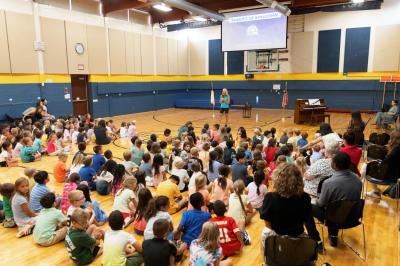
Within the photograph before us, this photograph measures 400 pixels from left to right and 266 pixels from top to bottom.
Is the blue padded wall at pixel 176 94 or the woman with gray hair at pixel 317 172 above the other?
the blue padded wall at pixel 176 94

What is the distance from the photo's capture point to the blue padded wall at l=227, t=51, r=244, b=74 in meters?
19.8

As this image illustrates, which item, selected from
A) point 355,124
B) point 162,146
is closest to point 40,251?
point 162,146

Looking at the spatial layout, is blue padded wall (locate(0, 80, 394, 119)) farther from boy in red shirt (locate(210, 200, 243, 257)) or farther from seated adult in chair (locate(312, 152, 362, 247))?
seated adult in chair (locate(312, 152, 362, 247))

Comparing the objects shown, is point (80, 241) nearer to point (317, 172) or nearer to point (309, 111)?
point (317, 172)

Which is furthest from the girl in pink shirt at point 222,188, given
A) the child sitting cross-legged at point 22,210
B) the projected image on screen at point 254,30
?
the projected image on screen at point 254,30

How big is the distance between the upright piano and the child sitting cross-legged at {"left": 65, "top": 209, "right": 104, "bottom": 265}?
11487 millimetres

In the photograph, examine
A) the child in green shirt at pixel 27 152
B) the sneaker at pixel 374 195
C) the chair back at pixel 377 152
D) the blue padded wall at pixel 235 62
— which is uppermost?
the blue padded wall at pixel 235 62

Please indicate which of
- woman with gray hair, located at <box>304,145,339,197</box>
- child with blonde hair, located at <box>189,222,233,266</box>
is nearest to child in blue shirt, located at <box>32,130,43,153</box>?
child with blonde hair, located at <box>189,222,233,266</box>

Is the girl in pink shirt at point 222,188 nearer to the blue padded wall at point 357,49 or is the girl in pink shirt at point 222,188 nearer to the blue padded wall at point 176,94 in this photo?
the blue padded wall at point 176,94

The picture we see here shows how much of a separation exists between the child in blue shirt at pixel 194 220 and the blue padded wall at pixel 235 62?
1742 cm

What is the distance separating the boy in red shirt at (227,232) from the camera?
3.27 metres

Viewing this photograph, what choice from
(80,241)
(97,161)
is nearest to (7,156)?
(97,161)

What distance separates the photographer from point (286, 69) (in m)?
18.6

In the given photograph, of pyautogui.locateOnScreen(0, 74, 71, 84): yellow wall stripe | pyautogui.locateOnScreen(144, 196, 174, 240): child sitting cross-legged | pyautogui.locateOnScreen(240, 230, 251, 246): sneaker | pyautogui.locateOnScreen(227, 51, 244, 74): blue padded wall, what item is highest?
pyautogui.locateOnScreen(227, 51, 244, 74): blue padded wall
